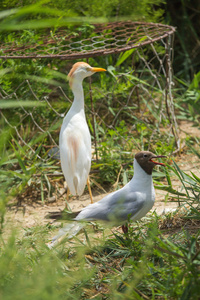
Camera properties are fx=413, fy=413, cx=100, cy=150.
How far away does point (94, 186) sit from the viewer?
3.44 meters

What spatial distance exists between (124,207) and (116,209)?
5 centimetres

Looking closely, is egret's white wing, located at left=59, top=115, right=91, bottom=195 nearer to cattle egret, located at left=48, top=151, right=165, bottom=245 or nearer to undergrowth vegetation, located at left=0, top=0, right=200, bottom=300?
undergrowth vegetation, located at left=0, top=0, right=200, bottom=300

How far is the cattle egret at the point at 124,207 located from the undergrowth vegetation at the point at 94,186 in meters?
0.09

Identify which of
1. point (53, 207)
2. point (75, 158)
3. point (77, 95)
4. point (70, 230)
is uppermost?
point (77, 95)

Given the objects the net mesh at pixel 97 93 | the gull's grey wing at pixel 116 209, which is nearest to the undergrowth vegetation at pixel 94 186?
the net mesh at pixel 97 93

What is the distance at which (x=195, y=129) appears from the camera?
4.23 meters

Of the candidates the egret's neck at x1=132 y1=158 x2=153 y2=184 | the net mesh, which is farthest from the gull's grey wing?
the net mesh

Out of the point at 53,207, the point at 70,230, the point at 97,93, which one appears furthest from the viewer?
the point at 97,93

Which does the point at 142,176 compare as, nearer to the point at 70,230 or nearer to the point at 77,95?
the point at 70,230

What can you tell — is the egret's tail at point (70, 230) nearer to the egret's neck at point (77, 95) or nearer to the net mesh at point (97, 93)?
the egret's neck at point (77, 95)

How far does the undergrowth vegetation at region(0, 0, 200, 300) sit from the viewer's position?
158 centimetres

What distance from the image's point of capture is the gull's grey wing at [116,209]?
7.62 ft

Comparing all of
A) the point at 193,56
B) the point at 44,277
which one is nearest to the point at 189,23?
the point at 193,56

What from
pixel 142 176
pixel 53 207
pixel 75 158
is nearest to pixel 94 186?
pixel 53 207
